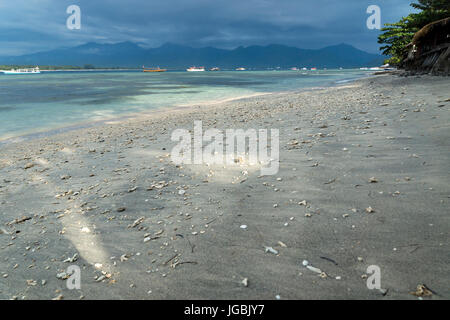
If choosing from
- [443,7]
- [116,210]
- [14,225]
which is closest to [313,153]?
[116,210]

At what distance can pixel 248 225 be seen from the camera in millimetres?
4137

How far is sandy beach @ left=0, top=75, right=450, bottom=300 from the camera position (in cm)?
304

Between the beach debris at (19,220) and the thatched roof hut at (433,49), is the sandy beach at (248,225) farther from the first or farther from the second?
the thatched roof hut at (433,49)

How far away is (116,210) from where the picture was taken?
517cm

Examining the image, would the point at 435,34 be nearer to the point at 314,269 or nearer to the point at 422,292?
the point at 422,292

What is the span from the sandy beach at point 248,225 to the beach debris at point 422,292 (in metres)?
0.03

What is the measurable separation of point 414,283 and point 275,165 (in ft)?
12.7
